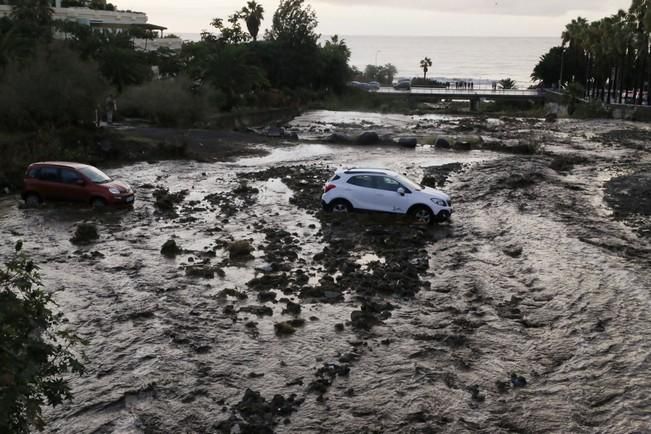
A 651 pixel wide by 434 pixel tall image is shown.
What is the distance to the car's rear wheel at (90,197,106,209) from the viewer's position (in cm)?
Result: 2512

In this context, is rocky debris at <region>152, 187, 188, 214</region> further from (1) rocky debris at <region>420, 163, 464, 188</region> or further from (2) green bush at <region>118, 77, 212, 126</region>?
(2) green bush at <region>118, 77, 212, 126</region>

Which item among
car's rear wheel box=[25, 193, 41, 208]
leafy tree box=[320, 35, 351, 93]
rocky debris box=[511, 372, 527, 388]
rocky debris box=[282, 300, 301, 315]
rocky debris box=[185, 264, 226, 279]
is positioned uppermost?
leafy tree box=[320, 35, 351, 93]

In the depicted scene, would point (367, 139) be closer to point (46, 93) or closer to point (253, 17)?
point (46, 93)

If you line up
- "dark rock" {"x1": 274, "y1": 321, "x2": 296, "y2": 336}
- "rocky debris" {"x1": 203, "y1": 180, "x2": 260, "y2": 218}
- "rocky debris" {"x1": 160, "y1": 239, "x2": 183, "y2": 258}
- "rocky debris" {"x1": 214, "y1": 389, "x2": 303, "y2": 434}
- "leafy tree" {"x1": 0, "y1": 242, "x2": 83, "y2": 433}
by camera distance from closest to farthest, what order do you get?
"leafy tree" {"x1": 0, "y1": 242, "x2": 83, "y2": 433}
"rocky debris" {"x1": 214, "y1": 389, "x2": 303, "y2": 434}
"dark rock" {"x1": 274, "y1": 321, "x2": 296, "y2": 336}
"rocky debris" {"x1": 160, "y1": 239, "x2": 183, "y2": 258}
"rocky debris" {"x1": 203, "y1": 180, "x2": 260, "y2": 218}

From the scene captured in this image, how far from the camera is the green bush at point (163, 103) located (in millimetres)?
49656

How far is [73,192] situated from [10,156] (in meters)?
8.03

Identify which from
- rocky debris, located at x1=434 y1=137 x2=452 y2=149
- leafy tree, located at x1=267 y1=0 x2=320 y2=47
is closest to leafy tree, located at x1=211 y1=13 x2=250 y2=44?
leafy tree, located at x1=267 y1=0 x2=320 y2=47

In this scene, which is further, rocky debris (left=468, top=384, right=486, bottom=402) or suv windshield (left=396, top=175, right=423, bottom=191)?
suv windshield (left=396, top=175, right=423, bottom=191)

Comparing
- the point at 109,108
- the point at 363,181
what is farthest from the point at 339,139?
the point at 363,181

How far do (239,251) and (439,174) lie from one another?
54.3ft

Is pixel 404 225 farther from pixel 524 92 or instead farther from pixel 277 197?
pixel 524 92

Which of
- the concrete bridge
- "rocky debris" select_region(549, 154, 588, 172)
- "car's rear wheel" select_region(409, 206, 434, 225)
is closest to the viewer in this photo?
"car's rear wheel" select_region(409, 206, 434, 225)

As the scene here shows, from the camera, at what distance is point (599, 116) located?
66.6 m

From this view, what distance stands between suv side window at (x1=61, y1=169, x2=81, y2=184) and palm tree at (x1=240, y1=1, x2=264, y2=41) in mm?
68737
